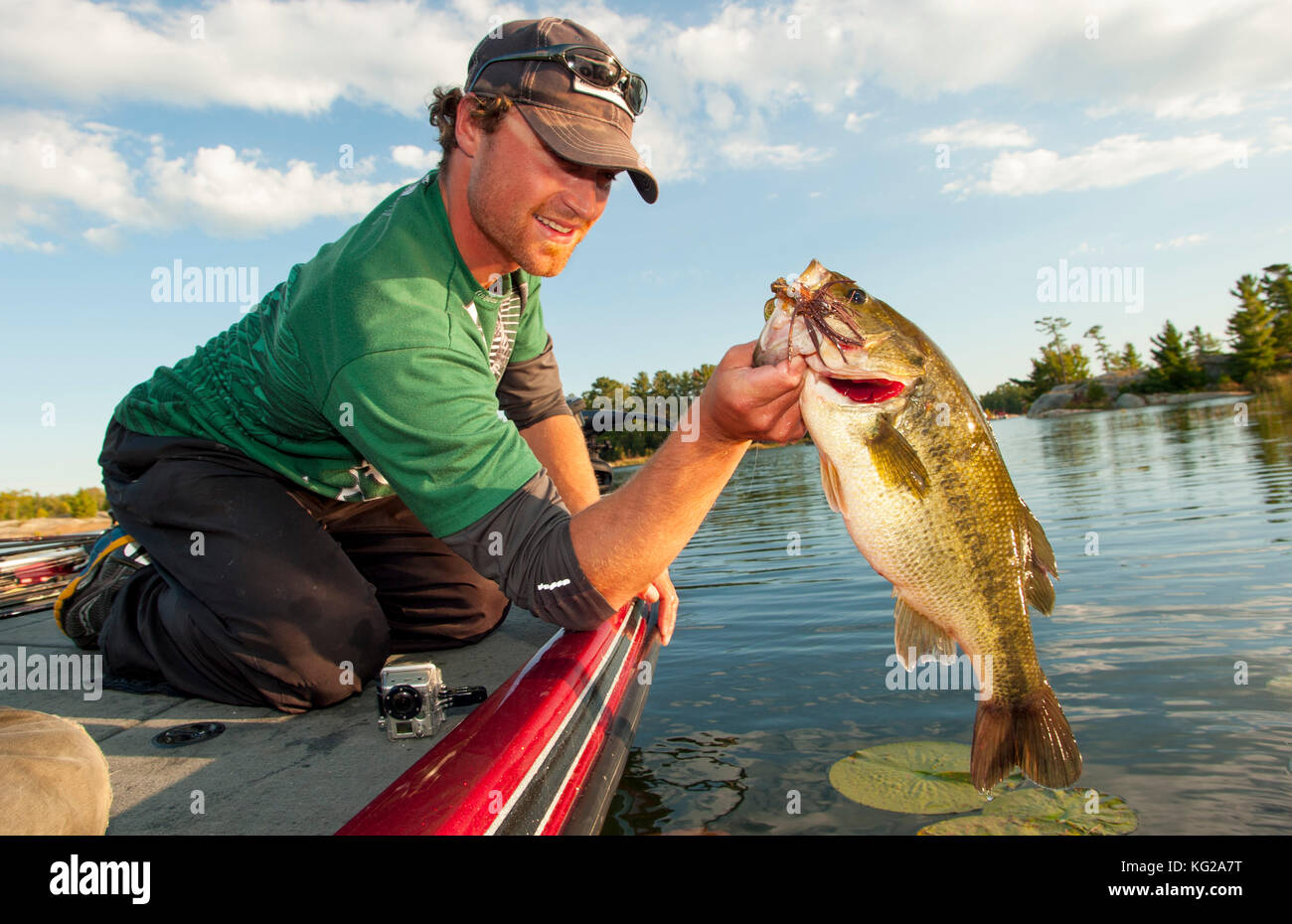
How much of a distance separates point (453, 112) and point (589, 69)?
92 cm

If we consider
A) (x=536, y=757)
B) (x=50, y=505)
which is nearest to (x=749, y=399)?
(x=536, y=757)

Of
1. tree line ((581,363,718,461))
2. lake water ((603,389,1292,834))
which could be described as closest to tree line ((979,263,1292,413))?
tree line ((581,363,718,461))

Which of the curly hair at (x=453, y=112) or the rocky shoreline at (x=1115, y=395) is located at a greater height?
the rocky shoreline at (x=1115, y=395)

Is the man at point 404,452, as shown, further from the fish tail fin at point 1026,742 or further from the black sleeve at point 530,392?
the fish tail fin at point 1026,742

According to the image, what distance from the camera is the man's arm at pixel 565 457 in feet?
14.5

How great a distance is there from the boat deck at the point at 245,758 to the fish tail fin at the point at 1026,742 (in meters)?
1.92

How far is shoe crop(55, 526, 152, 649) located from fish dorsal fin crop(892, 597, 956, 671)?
3.52 metres

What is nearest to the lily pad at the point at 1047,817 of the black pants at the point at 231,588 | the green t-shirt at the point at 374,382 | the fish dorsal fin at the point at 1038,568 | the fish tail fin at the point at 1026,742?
the fish tail fin at the point at 1026,742

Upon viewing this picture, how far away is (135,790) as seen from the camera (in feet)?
8.28

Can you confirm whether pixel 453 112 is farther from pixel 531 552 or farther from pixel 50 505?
pixel 50 505

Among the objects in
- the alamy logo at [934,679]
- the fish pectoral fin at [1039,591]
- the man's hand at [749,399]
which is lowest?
the alamy logo at [934,679]

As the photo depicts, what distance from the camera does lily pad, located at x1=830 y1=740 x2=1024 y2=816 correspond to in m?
3.30

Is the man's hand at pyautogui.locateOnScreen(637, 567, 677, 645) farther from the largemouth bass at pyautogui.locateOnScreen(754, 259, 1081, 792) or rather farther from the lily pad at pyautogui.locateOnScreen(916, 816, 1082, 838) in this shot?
the largemouth bass at pyautogui.locateOnScreen(754, 259, 1081, 792)
